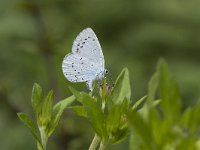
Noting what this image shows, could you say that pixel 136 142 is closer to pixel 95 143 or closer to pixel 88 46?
pixel 95 143

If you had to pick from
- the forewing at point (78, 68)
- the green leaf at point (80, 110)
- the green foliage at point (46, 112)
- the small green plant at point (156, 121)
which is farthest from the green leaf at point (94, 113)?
the forewing at point (78, 68)

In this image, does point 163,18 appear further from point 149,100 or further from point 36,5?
point 149,100

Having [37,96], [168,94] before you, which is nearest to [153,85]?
[168,94]

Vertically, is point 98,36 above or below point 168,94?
below

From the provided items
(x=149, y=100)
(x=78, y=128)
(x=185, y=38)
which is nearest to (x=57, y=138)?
(x=78, y=128)

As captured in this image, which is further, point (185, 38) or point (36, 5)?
point (185, 38)

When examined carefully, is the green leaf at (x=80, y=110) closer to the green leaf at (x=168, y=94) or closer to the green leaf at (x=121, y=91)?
the green leaf at (x=121, y=91)
